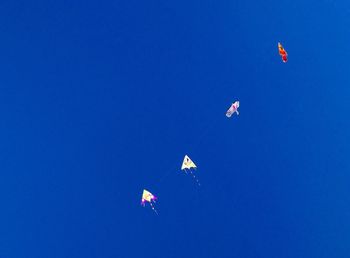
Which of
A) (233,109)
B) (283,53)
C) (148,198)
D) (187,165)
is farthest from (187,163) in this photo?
(283,53)

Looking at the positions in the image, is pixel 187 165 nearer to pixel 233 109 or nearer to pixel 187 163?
pixel 187 163

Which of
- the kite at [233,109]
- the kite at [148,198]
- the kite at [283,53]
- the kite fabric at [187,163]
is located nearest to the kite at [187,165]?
the kite fabric at [187,163]

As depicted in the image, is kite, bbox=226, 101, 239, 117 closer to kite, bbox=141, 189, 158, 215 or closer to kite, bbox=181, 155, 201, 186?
kite, bbox=181, 155, 201, 186

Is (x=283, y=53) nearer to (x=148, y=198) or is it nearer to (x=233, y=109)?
(x=233, y=109)

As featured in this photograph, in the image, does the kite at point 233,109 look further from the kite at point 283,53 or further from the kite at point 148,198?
the kite at point 148,198

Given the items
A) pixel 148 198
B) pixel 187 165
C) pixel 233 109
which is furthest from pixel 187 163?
pixel 233 109

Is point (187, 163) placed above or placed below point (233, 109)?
below

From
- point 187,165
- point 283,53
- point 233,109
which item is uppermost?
point 283,53

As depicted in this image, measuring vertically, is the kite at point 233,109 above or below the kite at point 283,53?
below

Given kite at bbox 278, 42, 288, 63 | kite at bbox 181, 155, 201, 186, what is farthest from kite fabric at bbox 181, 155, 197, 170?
kite at bbox 278, 42, 288, 63

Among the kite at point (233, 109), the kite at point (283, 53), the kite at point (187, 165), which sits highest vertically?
the kite at point (283, 53)

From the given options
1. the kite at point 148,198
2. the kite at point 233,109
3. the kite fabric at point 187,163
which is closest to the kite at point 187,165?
the kite fabric at point 187,163
